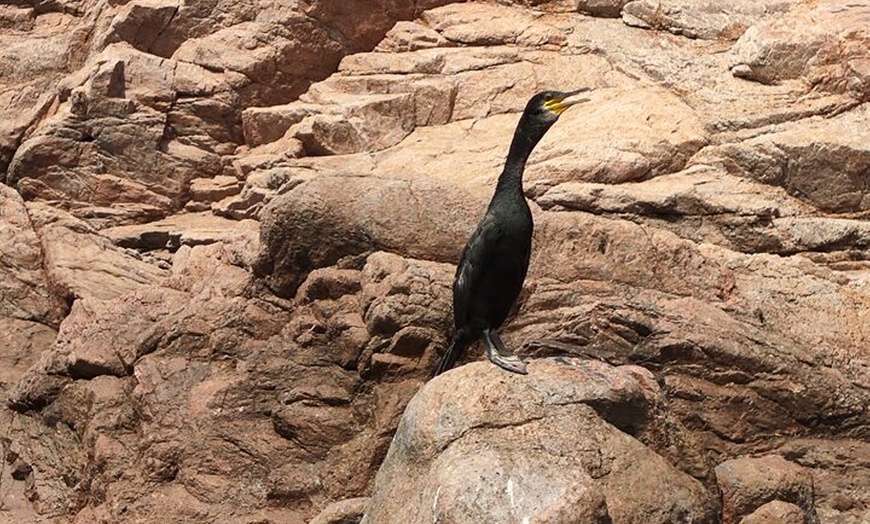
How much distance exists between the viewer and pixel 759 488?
815 cm

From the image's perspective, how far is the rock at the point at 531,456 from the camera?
659cm

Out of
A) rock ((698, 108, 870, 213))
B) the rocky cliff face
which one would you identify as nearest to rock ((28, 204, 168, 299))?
the rocky cliff face

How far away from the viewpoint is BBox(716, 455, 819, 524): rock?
805 centimetres

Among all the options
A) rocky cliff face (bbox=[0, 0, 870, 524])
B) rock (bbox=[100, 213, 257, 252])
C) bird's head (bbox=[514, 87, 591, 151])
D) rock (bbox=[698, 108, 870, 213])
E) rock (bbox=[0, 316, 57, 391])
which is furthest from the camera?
rock (bbox=[100, 213, 257, 252])

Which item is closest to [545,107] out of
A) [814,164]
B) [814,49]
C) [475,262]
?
[475,262]

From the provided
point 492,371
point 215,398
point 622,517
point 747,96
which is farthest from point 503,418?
point 747,96

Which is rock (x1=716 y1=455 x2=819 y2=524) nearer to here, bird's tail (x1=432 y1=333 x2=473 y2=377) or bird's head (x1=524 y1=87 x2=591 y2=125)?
bird's tail (x1=432 y1=333 x2=473 y2=377)

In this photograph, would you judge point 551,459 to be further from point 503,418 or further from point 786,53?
point 786,53

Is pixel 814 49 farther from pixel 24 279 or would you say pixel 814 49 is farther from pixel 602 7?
pixel 24 279

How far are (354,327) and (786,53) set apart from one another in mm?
5271

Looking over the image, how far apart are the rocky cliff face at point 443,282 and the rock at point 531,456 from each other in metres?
0.02

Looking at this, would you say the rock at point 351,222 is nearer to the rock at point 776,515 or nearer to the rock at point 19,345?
the rock at point 19,345

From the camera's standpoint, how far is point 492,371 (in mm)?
7199

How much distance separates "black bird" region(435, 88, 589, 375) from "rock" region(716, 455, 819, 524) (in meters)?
1.69
